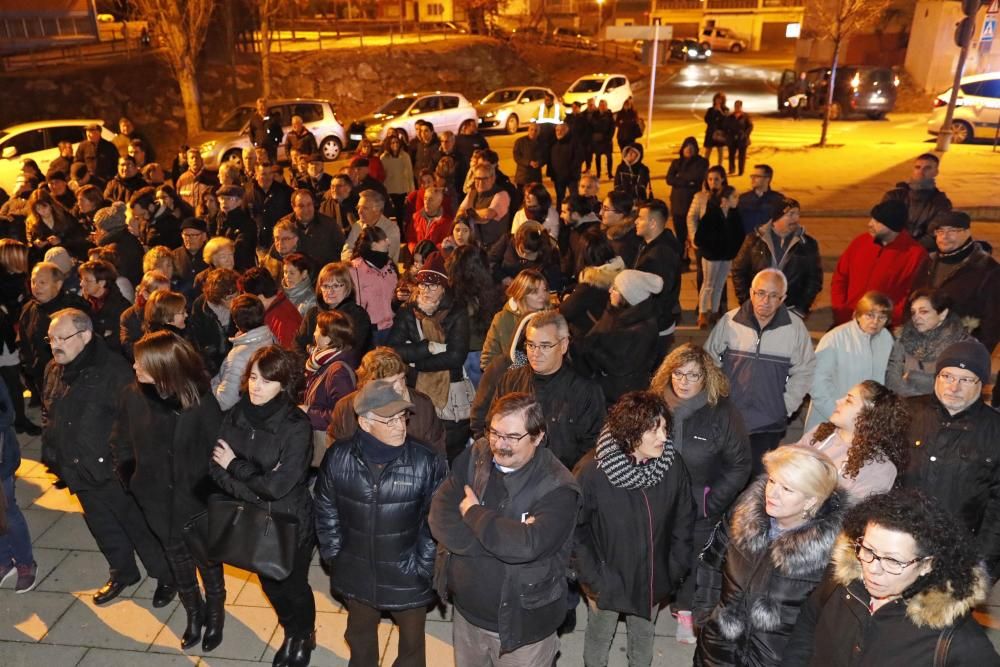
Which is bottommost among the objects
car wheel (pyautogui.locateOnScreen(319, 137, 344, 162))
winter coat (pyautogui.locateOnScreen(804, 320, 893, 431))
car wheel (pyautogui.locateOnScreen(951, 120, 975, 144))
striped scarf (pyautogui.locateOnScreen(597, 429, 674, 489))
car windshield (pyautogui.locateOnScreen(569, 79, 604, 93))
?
car wheel (pyautogui.locateOnScreen(319, 137, 344, 162))

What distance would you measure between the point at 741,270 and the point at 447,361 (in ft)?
10.6

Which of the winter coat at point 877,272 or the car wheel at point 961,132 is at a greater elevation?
the winter coat at point 877,272

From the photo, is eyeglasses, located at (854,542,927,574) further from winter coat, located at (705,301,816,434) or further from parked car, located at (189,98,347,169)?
parked car, located at (189,98,347,169)

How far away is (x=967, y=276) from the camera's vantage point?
19.7 ft

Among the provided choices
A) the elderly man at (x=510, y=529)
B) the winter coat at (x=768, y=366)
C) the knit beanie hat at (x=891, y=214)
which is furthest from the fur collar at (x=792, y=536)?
the knit beanie hat at (x=891, y=214)

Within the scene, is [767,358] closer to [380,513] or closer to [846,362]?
[846,362]

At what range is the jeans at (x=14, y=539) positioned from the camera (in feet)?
17.0

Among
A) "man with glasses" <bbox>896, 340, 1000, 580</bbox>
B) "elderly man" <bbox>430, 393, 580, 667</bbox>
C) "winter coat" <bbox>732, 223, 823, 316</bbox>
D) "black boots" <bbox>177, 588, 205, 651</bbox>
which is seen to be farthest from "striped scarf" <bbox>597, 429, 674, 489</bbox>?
"winter coat" <bbox>732, 223, 823, 316</bbox>

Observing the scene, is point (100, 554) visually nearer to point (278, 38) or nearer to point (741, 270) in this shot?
point (741, 270)

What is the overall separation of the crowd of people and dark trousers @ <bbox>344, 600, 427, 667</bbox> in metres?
0.02

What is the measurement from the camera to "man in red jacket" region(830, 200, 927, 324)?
6402mm

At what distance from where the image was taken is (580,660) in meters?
4.60

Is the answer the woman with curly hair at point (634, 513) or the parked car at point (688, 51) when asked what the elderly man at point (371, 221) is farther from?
the parked car at point (688, 51)

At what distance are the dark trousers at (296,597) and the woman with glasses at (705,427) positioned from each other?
213 cm
